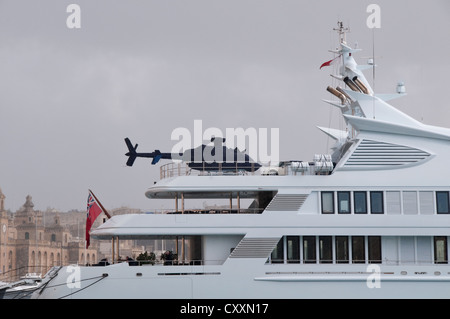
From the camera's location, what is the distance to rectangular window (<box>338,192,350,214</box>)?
85.3 ft

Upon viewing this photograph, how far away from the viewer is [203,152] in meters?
27.6

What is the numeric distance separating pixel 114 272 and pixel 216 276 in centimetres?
306

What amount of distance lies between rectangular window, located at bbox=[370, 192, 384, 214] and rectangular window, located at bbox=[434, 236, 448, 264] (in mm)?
1992

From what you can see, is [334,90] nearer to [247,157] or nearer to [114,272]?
[247,157]

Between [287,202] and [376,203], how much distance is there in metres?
2.80

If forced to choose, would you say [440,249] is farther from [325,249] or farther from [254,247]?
[254,247]

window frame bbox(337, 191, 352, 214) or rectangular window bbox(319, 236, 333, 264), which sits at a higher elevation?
window frame bbox(337, 191, 352, 214)

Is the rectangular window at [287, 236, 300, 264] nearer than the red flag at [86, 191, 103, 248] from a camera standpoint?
Yes

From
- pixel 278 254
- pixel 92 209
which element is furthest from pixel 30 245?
pixel 278 254

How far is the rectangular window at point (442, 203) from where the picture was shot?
26.1m

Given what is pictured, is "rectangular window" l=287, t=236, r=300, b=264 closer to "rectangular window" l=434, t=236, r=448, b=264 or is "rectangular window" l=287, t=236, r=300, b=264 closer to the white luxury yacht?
the white luxury yacht

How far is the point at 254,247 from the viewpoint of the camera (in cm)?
2534

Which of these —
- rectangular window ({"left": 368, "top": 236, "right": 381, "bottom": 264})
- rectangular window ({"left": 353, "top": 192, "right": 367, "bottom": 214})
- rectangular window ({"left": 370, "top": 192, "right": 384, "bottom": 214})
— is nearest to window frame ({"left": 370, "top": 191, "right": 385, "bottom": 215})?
rectangular window ({"left": 370, "top": 192, "right": 384, "bottom": 214})
